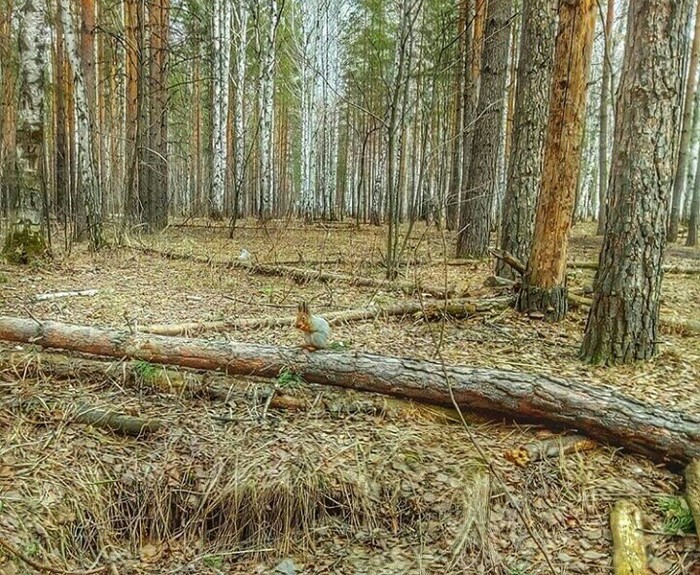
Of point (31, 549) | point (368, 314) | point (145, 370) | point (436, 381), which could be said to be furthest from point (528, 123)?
point (31, 549)

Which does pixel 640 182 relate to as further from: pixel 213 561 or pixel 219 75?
pixel 219 75

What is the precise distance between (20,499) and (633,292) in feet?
11.3

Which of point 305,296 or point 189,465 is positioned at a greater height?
point 305,296

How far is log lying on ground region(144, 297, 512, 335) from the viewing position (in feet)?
12.2

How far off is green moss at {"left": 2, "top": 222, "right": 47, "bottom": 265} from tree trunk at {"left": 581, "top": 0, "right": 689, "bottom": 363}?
600 cm

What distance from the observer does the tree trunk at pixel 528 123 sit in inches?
207

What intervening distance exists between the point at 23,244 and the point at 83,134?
201cm

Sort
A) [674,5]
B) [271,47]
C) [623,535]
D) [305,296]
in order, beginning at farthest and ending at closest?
[271,47] < [305,296] < [674,5] < [623,535]

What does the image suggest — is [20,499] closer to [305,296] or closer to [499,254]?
[305,296]

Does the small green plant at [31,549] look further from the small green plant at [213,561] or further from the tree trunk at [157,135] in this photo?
the tree trunk at [157,135]

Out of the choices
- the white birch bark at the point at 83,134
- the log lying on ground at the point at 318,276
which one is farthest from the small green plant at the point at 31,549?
the white birch bark at the point at 83,134

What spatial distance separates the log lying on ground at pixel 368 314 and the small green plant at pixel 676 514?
1.85m

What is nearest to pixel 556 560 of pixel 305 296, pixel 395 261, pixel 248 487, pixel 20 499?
pixel 248 487

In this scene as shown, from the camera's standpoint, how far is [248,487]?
239 centimetres
